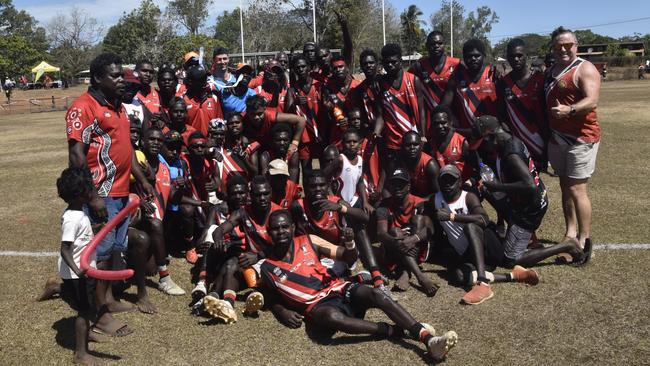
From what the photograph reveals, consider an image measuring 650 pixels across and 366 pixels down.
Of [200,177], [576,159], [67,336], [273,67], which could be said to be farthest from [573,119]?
[67,336]

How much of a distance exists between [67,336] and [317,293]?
2.20m

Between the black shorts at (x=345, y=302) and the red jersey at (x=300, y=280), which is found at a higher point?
the red jersey at (x=300, y=280)

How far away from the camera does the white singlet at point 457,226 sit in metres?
6.02

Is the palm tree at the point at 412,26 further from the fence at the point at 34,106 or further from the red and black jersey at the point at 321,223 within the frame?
the red and black jersey at the point at 321,223

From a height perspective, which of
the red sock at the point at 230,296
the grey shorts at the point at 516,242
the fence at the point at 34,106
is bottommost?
the red sock at the point at 230,296

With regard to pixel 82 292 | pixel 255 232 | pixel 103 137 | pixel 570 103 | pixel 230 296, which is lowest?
pixel 230 296

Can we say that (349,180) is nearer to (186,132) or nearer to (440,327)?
(186,132)

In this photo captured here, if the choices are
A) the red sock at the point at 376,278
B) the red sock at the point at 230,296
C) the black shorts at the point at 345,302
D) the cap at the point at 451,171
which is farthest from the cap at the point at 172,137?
the cap at the point at 451,171

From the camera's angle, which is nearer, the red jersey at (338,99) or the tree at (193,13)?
the red jersey at (338,99)

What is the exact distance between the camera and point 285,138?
7.07m

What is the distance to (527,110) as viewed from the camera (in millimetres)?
6922

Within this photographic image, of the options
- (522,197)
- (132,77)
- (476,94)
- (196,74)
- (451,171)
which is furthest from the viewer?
(132,77)

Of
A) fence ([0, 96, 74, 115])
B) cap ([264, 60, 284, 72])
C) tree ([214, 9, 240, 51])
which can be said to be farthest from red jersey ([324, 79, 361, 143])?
tree ([214, 9, 240, 51])

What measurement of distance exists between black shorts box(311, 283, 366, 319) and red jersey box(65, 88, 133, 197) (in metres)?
2.04
